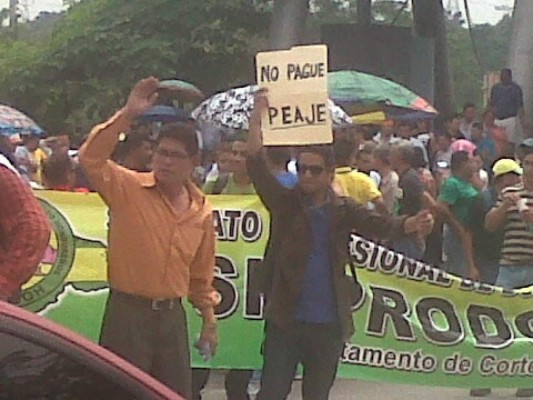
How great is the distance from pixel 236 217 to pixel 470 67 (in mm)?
57624

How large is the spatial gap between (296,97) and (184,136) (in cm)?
89

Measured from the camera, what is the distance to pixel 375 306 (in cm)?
857

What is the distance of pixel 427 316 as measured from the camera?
339 inches

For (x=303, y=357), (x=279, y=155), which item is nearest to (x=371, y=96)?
(x=279, y=155)

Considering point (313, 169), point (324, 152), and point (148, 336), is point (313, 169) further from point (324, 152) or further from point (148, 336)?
point (148, 336)

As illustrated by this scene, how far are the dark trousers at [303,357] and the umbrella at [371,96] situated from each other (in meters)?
13.7

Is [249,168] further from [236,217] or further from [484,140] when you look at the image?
[484,140]

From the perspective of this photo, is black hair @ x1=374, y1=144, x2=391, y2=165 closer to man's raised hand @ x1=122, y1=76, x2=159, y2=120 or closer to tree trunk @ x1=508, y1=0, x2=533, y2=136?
man's raised hand @ x1=122, y1=76, x2=159, y2=120

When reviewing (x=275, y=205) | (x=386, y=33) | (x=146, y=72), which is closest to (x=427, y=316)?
(x=275, y=205)

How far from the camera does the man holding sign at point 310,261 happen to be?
6879 mm

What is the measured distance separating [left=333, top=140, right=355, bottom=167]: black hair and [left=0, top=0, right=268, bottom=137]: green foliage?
101 feet

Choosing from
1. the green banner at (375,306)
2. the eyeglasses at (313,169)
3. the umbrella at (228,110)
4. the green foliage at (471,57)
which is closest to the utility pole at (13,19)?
the green foliage at (471,57)

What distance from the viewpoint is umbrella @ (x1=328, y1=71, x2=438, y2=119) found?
2173cm

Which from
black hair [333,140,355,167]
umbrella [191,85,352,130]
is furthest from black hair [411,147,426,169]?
black hair [333,140,355,167]
